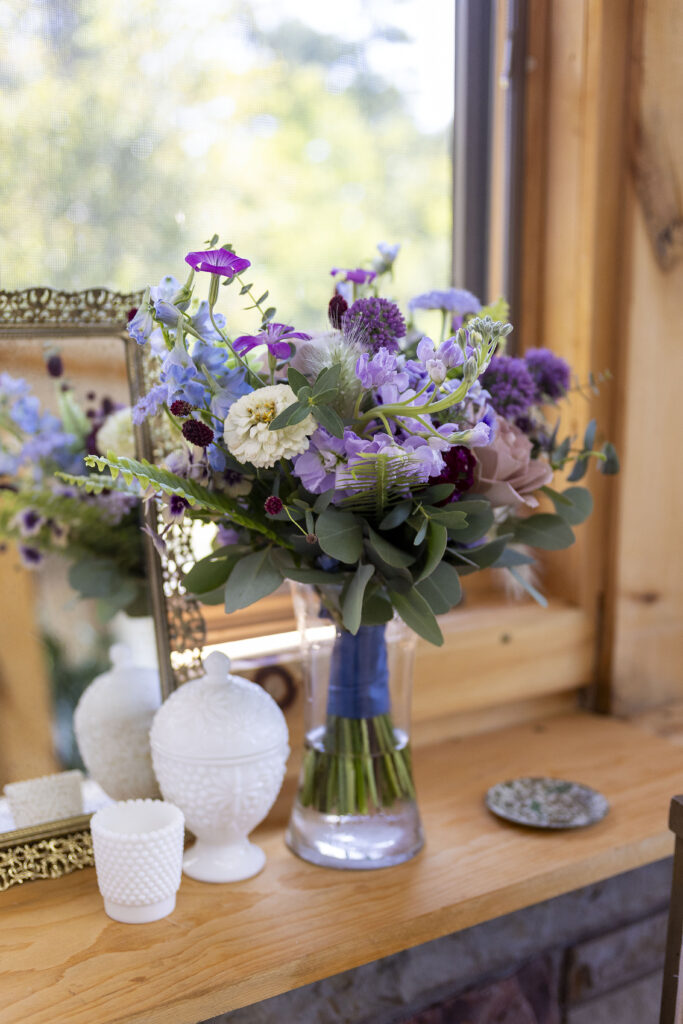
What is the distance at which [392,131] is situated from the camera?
1.32 meters

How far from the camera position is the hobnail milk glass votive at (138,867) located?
853 millimetres

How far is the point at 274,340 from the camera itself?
797 mm

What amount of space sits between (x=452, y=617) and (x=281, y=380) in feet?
2.05

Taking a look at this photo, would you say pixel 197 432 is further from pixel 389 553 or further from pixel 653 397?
pixel 653 397

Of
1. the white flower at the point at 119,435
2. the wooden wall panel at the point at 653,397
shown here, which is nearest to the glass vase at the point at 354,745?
the white flower at the point at 119,435

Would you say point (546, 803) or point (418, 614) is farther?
point (546, 803)

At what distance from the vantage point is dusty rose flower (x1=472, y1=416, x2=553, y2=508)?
0.85m

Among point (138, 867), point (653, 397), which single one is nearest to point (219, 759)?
point (138, 867)

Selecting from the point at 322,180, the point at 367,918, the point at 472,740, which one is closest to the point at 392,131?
the point at 322,180

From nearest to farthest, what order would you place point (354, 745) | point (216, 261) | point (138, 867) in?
1. point (216, 261)
2. point (138, 867)
3. point (354, 745)

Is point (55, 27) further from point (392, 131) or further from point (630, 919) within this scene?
point (630, 919)

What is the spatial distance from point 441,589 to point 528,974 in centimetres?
62

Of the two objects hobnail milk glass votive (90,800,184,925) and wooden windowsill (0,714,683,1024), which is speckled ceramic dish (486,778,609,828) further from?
hobnail milk glass votive (90,800,184,925)

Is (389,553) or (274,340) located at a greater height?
(274,340)
